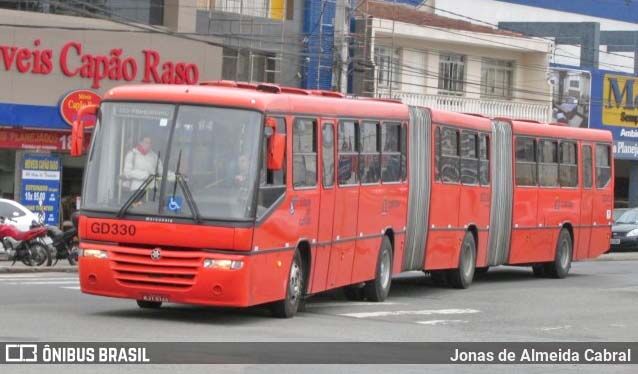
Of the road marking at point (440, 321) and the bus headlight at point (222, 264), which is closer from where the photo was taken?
the bus headlight at point (222, 264)

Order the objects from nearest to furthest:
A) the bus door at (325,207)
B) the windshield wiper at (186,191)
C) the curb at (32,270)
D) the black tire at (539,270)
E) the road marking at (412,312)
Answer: the windshield wiper at (186,191) < the bus door at (325,207) < the road marking at (412,312) < the curb at (32,270) < the black tire at (539,270)

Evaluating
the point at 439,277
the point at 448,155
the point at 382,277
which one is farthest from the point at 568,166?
the point at 382,277

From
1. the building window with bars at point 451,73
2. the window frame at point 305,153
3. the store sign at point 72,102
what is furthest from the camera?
the building window with bars at point 451,73

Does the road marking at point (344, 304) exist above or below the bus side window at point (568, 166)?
below

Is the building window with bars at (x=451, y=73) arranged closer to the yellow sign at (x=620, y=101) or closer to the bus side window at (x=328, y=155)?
the yellow sign at (x=620, y=101)

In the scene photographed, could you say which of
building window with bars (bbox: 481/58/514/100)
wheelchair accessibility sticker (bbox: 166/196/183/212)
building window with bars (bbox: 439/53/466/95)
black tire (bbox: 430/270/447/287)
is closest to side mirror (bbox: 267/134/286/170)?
wheelchair accessibility sticker (bbox: 166/196/183/212)

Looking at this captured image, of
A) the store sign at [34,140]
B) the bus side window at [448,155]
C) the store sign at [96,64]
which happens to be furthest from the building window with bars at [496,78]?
the bus side window at [448,155]

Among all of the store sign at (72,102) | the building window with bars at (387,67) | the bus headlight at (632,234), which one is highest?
the building window with bars at (387,67)

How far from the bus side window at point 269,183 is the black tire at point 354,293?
14.7ft

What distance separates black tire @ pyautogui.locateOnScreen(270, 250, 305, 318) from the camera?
17109mm

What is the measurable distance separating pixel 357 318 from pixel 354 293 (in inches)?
119

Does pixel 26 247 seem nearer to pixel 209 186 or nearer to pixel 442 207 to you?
pixel 442 207

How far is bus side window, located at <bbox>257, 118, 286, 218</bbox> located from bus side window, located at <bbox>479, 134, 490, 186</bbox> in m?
8.64

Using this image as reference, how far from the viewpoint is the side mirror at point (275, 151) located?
1620 cm
